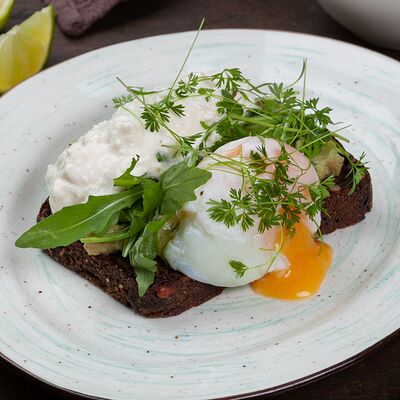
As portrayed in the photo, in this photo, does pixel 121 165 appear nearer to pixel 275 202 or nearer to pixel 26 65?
pixel 275 202

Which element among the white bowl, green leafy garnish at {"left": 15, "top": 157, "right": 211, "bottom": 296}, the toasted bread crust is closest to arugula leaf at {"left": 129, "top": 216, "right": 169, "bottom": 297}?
green leafy garnish at {"left": 15, "top": 157, "right": 211, "bottom": 296}

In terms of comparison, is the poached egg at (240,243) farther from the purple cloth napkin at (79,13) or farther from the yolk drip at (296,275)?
the purple cloth napkin at (79,13)

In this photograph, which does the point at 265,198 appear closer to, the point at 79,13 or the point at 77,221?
the point at 77,221

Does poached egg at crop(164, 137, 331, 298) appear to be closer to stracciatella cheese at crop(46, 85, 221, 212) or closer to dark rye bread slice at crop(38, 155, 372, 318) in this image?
dark rye bread slice at crop(38, 155, 372, 318)

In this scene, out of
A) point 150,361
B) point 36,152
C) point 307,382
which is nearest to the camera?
point 307,382

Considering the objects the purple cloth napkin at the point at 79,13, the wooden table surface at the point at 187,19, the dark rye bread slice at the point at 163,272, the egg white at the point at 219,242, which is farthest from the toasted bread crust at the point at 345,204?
the purple cloth napkin at the point at 79,13

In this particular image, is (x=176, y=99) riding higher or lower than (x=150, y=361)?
higher

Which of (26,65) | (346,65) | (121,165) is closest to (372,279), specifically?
(121,165)
